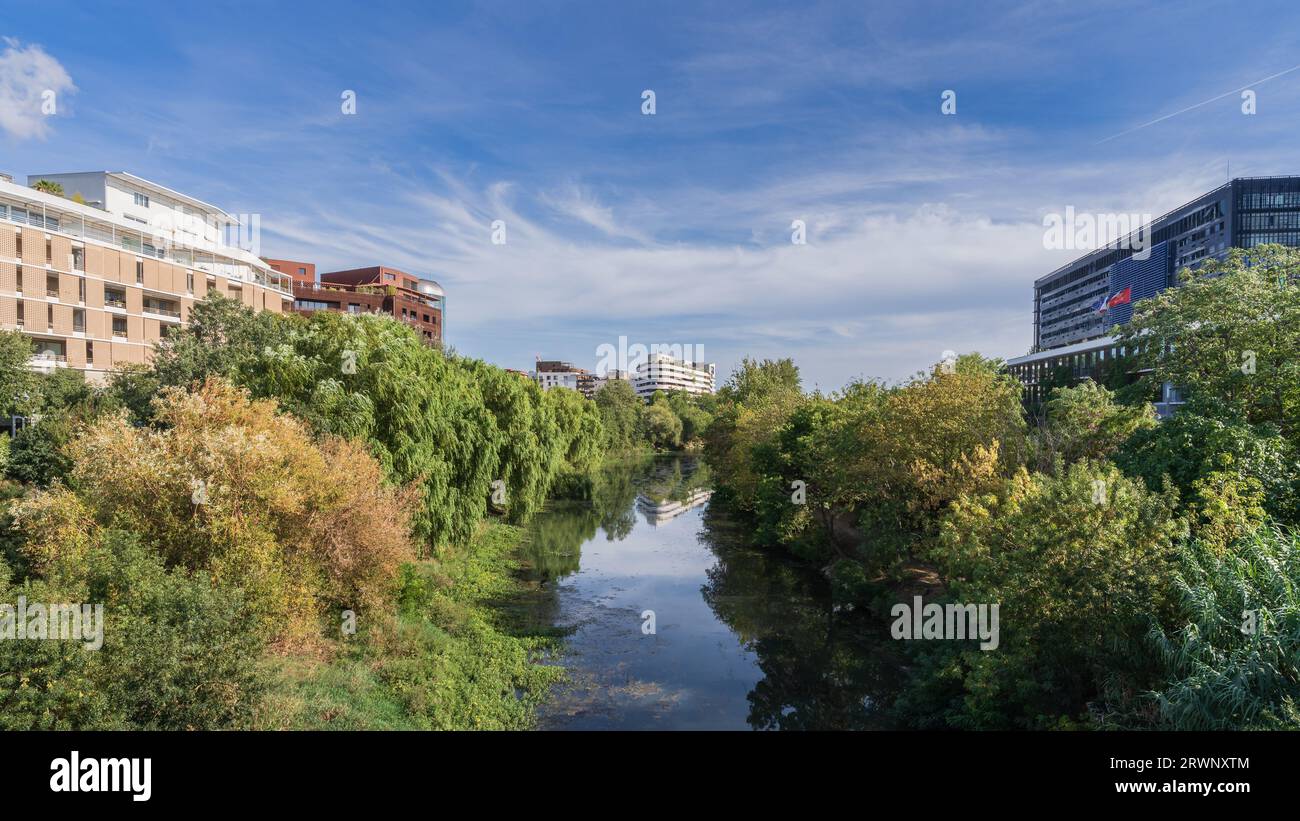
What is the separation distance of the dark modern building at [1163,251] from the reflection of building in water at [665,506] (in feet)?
136

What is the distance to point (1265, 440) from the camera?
1440 centimetres

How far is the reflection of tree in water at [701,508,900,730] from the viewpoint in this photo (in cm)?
1844

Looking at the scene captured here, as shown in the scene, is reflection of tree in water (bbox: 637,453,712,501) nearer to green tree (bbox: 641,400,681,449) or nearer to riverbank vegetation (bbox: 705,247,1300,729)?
green tree (bbox: 641,400,681,449)

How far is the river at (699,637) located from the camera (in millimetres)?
18359

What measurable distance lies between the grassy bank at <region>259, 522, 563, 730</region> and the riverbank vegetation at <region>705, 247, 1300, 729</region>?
1038 centimetres

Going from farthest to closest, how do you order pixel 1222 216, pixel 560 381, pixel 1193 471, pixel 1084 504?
pixel 560 381
pixel 1222 216
pixel 1193 471
pixel 1084 504

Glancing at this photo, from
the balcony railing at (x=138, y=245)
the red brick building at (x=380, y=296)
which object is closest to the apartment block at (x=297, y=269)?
the red brick building at (x=380, y=296)

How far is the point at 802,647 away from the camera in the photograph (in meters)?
23.2

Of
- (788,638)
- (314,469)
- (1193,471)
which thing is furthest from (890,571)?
(314,469)

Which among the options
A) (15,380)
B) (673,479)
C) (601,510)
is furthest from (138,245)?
(673,479)

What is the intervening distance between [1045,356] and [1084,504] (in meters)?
86.3
